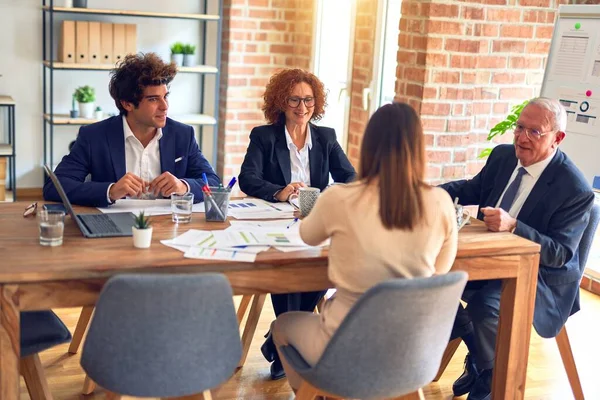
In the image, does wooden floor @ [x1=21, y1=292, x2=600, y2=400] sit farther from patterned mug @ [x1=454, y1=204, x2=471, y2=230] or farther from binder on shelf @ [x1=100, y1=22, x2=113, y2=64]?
binder on shelf @ [x1=100, y1=22, x2=113, y2=64]

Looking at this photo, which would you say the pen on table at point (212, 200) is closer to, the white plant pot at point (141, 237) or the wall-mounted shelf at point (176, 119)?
the white plant pot at point (141, 237)

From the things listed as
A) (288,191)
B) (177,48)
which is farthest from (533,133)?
(177,48)

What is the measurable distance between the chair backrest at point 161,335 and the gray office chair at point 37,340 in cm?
37

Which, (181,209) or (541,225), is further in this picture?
(541,225)

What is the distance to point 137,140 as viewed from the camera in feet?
10.1

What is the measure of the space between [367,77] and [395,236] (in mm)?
3211

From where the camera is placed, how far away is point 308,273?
2.29m

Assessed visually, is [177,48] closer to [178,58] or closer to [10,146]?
[178,58]

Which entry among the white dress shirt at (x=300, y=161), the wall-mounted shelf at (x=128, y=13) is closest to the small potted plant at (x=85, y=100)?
the wall-mounted shelf at (x=128, y=13)

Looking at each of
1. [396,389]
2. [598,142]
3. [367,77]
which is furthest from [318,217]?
[367,77]

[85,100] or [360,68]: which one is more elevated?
[360,68]

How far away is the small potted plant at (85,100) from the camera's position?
552 centimetres

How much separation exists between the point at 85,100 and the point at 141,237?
3.54m

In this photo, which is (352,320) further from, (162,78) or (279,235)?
(162,78)
